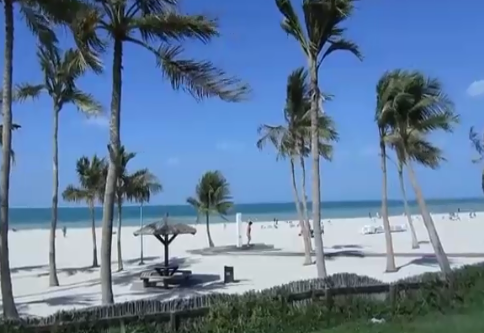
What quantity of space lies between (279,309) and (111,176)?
432 cm

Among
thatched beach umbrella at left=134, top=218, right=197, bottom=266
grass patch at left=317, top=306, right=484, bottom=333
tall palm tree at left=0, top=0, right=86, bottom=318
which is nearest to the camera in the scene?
grass patch at left=317, top=306, right=484, bottom=333

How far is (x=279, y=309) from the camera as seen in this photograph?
8.92 m

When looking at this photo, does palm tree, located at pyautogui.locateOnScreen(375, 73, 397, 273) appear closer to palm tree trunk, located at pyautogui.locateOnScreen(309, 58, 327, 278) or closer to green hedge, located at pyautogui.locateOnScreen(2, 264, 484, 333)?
palm tree trunk, located at pyautogui.locateOnScreen(309, 58, 327, 278)

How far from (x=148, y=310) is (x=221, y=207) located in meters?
27.9

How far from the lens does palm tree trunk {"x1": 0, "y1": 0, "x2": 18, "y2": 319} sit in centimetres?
1090

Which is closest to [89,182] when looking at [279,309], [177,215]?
[279,309]

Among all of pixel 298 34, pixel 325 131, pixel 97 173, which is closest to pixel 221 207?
pixel 97 173

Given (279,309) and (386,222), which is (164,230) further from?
(279,309)

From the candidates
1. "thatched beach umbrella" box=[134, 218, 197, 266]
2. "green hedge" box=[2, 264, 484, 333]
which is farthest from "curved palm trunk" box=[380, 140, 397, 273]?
"green hedge" box=[2, 264, 484, 333]

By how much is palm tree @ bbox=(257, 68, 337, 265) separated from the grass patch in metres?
13.9

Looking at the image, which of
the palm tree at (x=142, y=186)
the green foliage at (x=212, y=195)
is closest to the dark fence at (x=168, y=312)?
the palm tree at (x=142, y=186)

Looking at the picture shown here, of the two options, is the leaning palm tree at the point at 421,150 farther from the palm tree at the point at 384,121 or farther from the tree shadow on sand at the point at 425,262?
the tree shadow on sand at the point at 425,262

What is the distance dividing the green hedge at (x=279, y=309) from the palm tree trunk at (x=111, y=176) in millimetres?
3105

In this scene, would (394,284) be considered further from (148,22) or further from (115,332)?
(148,22)
